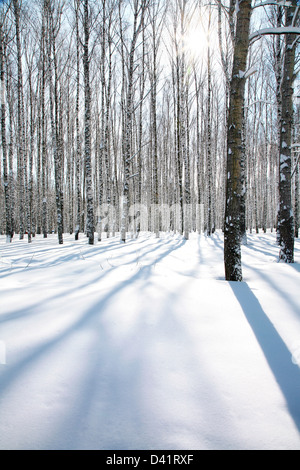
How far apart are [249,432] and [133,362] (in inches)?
28.4

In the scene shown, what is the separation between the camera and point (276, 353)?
1680 millimetres

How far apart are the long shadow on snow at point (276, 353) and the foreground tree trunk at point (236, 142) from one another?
41.4 inches

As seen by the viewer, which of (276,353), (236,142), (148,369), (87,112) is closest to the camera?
(148,369)

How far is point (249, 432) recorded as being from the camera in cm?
104

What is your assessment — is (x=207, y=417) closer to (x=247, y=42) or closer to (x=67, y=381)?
(x=67, y=381)

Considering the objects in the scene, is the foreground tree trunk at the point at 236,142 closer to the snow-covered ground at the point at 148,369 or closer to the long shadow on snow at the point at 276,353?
the snow-covered ground at the point at 148,369

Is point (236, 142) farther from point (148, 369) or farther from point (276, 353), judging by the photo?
point (148, 369)

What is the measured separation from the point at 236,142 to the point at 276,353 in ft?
9.56

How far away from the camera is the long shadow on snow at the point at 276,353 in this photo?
1.27m

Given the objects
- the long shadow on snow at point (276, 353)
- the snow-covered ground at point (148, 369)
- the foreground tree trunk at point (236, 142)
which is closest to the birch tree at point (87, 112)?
the foreground tree trunk at point (236, 142)

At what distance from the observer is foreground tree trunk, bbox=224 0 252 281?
3.46m

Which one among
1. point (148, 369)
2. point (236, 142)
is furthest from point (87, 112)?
point (148, 369)

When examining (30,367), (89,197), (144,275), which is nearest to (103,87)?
(89,197)

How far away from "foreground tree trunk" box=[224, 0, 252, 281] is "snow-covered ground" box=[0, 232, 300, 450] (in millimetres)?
900
